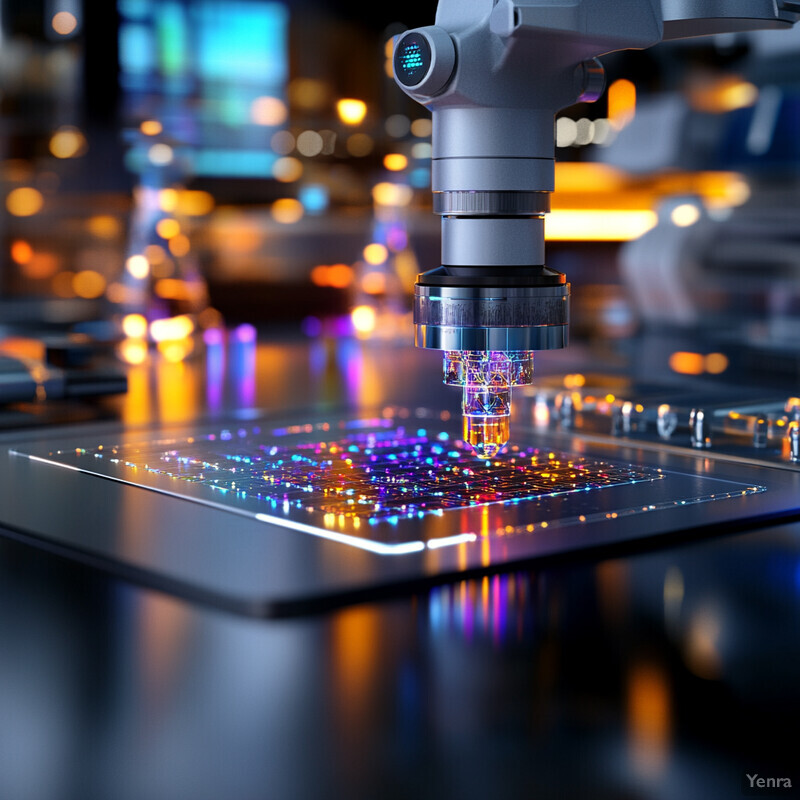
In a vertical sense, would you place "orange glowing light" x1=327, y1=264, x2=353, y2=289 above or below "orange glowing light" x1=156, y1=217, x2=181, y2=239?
below

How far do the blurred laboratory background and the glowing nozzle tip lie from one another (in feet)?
3.11

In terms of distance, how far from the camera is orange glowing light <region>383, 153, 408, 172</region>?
75.2 inches

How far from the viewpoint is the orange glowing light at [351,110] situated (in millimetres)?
2031

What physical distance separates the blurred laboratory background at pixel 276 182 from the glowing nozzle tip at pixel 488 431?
3.11ft

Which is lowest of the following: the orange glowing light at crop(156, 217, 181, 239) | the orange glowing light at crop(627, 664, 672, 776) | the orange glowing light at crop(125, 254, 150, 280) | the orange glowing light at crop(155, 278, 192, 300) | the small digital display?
the orange glowing light at crop(627, 664, 672, 776)

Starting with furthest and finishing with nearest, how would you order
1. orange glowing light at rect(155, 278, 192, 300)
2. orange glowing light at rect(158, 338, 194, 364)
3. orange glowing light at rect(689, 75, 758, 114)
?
orange glowing light at rect(689, 75, 758, 114), orange glowing light at rect(155, 278, 192, 300), orange glowing light at rect(158, 338, 194, 364)

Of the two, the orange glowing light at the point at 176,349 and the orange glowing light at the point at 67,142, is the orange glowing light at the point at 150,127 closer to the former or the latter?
the orange glowing light at the point at 67,142

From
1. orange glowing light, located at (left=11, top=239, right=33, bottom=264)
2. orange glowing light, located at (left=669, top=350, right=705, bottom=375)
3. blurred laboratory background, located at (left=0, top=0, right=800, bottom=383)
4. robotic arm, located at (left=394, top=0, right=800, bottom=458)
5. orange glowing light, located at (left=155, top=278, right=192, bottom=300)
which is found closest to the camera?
robotic arm, located at (left=394, top=0, right=800, bottom=458)

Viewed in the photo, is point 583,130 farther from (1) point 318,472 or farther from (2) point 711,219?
(1) point 318,472

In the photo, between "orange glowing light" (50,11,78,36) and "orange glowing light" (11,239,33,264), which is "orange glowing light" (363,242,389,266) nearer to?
"orange glowing light" (50,11,78,36)

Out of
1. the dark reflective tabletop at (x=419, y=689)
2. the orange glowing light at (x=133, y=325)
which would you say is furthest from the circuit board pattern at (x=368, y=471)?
the orange glowing light at (x=133, y=325)

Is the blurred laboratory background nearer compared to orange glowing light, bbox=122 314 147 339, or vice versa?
orange glowing light, bbox=122 314 147 339

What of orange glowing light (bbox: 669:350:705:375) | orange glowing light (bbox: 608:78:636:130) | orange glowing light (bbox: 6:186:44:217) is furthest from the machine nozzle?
orange glowing light (bbox: 608:78:636:130)

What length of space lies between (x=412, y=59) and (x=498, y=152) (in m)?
0.07
